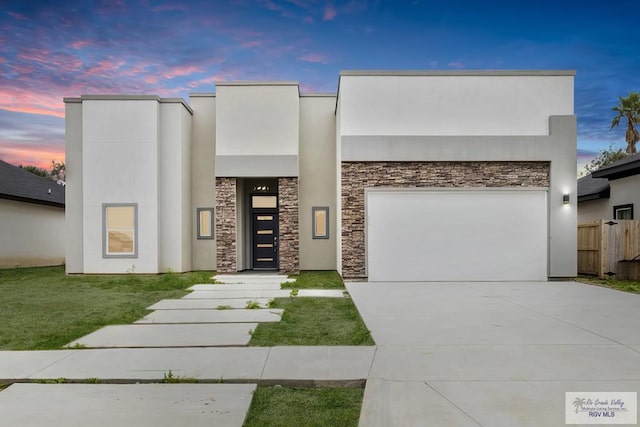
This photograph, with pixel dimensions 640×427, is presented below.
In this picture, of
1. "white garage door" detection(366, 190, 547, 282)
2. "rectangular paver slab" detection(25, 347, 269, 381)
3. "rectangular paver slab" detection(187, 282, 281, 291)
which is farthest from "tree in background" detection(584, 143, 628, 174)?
"rectangular paver slab" detection(25, 347, 269, 381)

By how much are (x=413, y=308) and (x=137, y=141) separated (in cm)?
1064

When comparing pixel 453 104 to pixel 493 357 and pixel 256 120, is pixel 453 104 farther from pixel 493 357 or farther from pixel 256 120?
pixel 493 357

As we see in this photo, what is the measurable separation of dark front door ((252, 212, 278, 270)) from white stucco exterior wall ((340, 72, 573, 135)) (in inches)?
228

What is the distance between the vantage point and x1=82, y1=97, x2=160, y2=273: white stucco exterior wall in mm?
14133

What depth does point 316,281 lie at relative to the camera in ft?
40.5

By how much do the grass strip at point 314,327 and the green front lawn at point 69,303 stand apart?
245cm

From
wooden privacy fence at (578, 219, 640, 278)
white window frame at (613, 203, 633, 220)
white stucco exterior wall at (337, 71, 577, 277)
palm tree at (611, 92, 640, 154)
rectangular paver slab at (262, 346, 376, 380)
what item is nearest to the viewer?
rectangular paver slab at (262, 346, 376, 380)

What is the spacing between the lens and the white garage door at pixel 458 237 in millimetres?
12414

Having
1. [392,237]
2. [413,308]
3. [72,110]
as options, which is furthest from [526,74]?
[72,110]

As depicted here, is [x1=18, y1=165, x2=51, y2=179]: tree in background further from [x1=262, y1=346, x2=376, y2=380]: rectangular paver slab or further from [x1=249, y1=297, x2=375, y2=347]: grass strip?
[x1=262, y1=346, x2=376, y2=380]: rectangular paver slab

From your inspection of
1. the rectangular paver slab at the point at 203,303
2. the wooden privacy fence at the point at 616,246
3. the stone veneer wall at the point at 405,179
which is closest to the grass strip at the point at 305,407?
the rectangular paver slab at the point at 203,303

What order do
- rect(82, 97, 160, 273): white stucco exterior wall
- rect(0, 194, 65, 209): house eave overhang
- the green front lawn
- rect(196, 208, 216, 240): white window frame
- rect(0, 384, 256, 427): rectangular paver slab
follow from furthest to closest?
rect(0, 194, 65, 209): house eave overhang, rect(196, 208, 216, 240): white window frame, rect(82, 97, 160, 273): white stucco exterior wall, the green front lawn, rect(0, 384, 256, 427): rectangular paver slab

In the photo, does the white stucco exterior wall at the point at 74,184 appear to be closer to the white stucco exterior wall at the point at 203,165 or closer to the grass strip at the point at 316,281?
the white stucco exterior wall at the point at 203,165

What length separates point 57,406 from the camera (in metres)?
3.41
